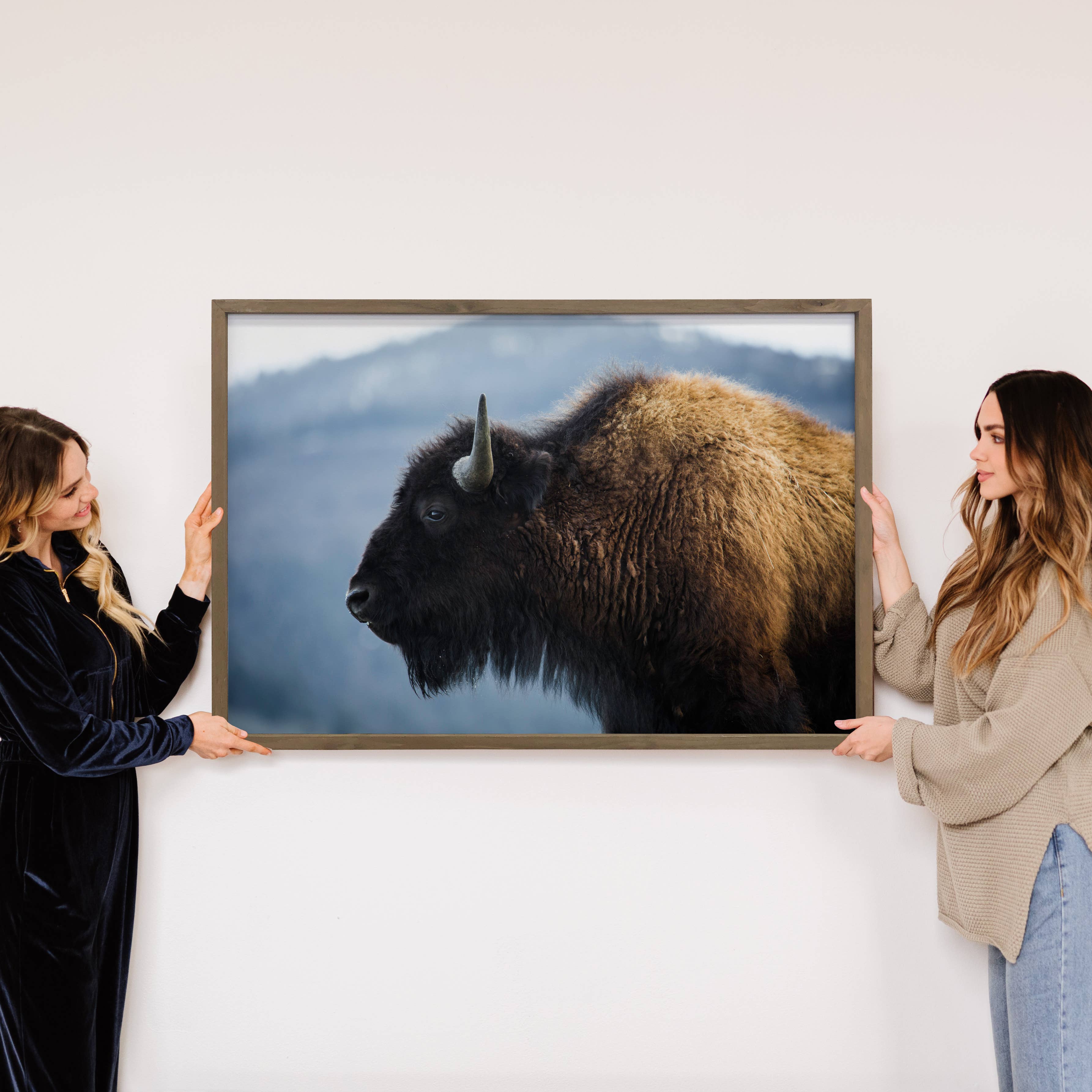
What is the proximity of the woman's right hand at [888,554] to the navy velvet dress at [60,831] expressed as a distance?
138cm

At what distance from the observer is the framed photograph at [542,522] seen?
153 centimetres

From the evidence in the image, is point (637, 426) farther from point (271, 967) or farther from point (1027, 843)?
point (271, 967)

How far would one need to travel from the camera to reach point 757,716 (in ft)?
5.02

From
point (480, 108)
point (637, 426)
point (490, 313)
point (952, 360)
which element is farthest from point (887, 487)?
point (480, 108)

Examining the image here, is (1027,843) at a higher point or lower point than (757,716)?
lower

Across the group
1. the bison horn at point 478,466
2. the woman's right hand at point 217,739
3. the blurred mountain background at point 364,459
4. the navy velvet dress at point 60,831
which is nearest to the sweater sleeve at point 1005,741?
the blurred mountain background at point 364,459

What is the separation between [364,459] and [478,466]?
0.23 m

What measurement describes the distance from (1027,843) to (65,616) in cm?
172

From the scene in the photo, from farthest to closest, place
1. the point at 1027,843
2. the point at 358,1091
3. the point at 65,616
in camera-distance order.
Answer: the point at 358,1091
the point at 65,616
the point at 1027,843

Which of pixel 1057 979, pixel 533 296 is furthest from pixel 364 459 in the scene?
pixel 1057 979

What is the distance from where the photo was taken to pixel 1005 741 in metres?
1.26

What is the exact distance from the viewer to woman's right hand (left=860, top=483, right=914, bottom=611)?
1551mm

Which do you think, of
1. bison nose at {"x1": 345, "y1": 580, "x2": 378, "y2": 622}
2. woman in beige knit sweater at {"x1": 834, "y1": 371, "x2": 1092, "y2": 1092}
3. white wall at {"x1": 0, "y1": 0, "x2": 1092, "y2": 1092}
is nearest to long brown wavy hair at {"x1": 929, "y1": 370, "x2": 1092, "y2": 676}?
woman in beige knit sweater at {"x1": 834, "y1": 371, "x2": 1092, "y2": 1092}

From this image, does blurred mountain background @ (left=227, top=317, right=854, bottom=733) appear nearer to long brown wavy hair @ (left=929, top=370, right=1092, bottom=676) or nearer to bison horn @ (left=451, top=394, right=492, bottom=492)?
bison horn @ (left=451, top=394, right=492, bottom=492)
